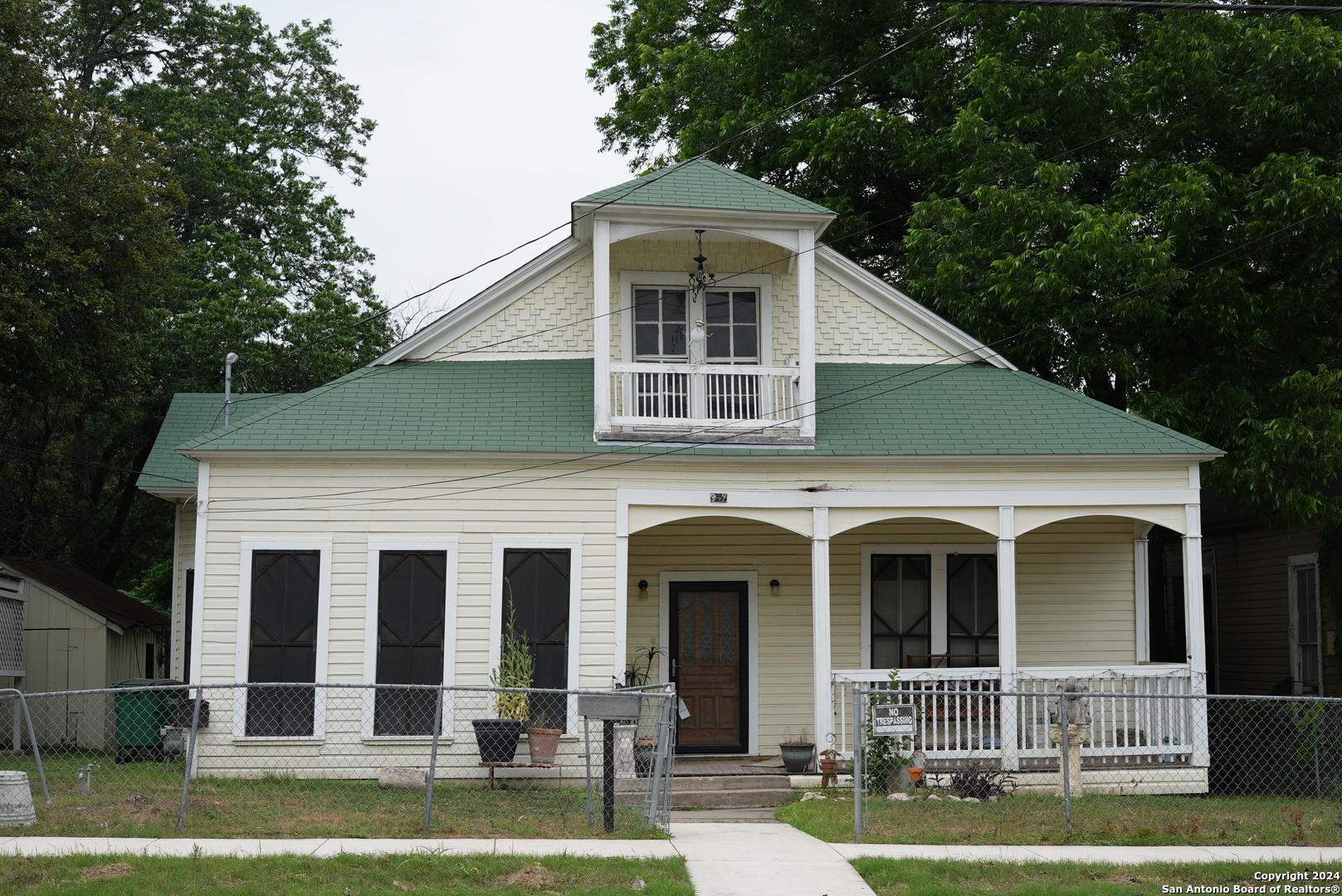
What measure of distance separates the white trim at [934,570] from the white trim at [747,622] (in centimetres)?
133

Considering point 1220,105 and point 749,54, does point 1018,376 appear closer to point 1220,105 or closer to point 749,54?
point 1220,105

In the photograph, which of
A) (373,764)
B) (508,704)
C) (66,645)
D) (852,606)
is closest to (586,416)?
(508,704)

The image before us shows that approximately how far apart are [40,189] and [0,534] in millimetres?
12238

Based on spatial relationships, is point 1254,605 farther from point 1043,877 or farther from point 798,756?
point 1043,877

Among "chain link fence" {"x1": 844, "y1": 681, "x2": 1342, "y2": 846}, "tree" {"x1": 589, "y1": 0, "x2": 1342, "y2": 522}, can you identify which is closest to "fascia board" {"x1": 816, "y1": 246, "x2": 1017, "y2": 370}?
"tree" {"x1": 589, "y1": 0, "x2": 1342, "y2": 522}

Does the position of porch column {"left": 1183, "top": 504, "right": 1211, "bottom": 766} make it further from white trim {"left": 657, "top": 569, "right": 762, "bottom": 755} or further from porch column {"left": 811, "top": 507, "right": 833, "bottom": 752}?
white trim {"left": 657, "top": 569, "right": 762, "bottom": 755}

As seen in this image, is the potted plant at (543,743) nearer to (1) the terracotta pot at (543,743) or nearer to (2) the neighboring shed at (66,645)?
(1) the terracotta pot at (543,743)

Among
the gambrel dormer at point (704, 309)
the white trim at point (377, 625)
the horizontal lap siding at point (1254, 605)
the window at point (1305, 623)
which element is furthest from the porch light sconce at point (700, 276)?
the window at point (1305, 623)

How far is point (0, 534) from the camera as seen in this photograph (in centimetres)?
2805

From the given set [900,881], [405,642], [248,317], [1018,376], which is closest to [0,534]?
[248,317]

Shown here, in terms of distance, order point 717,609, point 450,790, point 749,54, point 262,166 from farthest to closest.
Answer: point 262,166 < point 749,54 < point 717,609 < point 450,790

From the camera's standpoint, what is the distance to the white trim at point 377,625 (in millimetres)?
13617

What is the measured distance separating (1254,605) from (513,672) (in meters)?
12.9

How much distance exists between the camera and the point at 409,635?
13.8m
